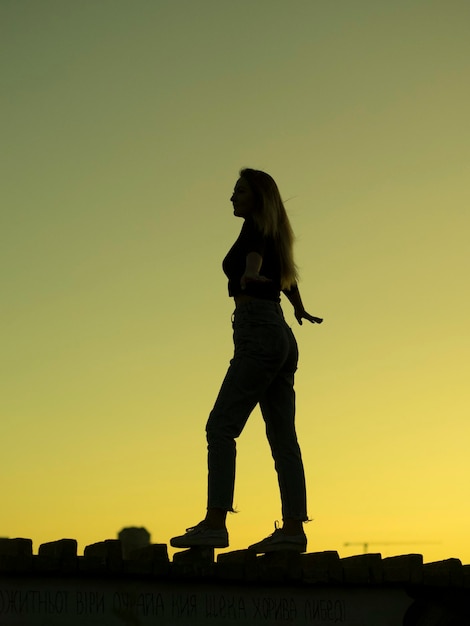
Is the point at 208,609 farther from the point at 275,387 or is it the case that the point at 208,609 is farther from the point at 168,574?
the point at 275,387

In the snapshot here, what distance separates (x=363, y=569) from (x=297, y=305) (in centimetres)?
232

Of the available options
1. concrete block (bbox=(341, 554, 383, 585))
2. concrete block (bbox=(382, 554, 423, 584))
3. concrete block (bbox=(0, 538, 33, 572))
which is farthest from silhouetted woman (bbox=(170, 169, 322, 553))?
concrete block (bbox=(0, 538, 33, 572))

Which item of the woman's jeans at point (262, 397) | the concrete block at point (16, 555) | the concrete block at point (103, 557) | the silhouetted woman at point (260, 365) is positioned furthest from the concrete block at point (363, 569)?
the concrete block at point (16, 555)

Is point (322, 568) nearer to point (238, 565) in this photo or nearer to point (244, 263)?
point (238, 565)

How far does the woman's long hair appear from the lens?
10.2 meters

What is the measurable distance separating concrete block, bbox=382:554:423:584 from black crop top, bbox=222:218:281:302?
2335 mm

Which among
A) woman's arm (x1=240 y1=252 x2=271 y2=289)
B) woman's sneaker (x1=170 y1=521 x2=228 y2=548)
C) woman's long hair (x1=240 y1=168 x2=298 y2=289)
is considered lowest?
woman's sneaker (x1=170 y1=521 x2=228 y2=548)

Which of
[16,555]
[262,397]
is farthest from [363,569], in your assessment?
[16,555]

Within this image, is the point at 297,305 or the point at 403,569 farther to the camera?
the point at 297,305

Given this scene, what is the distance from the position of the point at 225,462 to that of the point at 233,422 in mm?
344

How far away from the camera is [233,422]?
32.7ft

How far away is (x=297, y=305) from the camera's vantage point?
10.8m

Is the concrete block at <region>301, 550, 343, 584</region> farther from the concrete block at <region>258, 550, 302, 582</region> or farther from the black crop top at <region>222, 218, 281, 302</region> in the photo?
the black crop top at <region>222, 218, 281, 302</region>

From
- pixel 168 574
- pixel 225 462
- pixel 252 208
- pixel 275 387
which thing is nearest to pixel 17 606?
pixel 168 574
